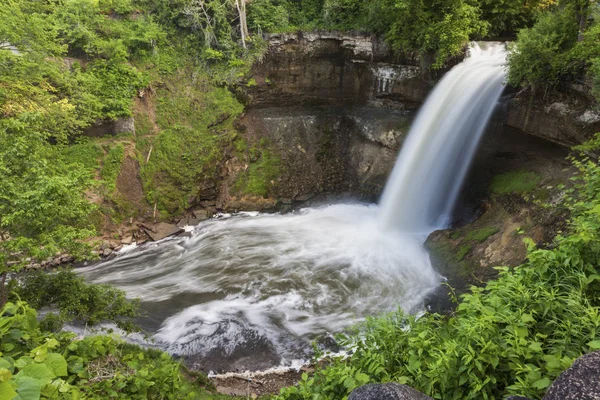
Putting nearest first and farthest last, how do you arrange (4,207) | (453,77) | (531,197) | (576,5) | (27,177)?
(4,207) < (27,177) < (576,5) < (531,197) < (453,77)

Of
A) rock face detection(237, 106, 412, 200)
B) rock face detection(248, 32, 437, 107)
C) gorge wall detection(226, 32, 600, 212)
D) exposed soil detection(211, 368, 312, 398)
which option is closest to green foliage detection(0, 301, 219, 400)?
exposed soil detection(211, 368, 312, 398)

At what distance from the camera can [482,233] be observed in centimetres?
1108

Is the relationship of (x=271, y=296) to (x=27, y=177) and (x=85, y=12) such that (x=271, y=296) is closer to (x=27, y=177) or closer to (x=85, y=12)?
(x=27, y=177)

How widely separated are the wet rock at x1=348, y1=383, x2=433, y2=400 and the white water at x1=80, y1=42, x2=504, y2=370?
6017 mm

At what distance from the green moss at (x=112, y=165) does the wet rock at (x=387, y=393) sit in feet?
46.8

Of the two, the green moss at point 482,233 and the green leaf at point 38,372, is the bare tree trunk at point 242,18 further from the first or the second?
the green leaf at point 38,372

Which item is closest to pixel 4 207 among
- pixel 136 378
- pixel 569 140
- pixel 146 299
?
pixel 136 378

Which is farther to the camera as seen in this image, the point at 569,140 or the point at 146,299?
the point at 146,299

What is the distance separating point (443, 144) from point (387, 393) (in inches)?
459

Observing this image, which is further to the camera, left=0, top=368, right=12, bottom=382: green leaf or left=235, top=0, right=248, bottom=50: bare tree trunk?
left=235, top=0, right=248, bottom=50: bare tree trunk

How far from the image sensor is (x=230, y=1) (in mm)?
17875

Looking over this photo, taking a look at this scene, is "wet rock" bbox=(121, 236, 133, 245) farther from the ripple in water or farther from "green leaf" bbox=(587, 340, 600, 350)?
"green leaf" bbox=(587, 340, 600, 350)

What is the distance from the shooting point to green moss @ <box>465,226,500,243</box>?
35.7 feet

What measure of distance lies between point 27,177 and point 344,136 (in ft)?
49.7
